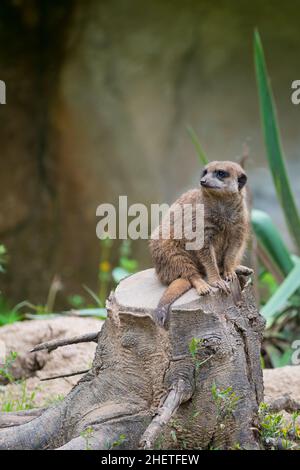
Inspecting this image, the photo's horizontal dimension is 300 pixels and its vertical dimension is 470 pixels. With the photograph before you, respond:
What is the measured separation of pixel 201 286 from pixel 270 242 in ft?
6.25

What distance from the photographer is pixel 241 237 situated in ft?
9.15

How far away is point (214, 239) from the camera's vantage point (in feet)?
8.96

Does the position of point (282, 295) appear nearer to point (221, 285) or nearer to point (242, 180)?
point (242, 180)

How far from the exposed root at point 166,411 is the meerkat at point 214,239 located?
0.40 meters

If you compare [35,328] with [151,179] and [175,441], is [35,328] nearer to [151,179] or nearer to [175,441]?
[175,441]

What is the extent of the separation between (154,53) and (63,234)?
1.57 m

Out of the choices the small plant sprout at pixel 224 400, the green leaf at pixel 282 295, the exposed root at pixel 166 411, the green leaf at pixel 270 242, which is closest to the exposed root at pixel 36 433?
the exposed root at pixel 166 411

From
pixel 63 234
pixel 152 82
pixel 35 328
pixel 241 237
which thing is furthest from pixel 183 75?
pixel 241 237

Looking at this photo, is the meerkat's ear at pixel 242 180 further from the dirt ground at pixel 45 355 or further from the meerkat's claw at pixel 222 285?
the dirt ground at pixel 45 355

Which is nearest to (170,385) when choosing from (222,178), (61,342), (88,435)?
(88,435)

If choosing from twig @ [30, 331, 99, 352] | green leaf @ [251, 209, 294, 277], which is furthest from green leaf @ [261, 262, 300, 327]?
twig @ [30, 331, 99, 352]

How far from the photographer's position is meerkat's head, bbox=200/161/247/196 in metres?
2.67

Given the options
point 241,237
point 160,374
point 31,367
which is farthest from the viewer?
point 31,367

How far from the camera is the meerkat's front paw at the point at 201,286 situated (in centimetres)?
236
